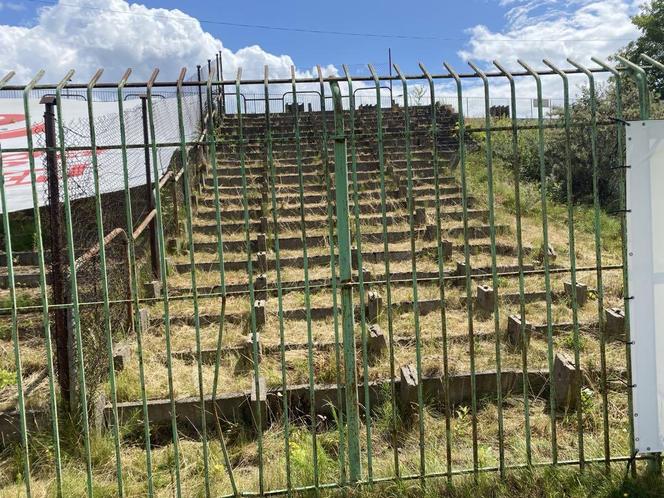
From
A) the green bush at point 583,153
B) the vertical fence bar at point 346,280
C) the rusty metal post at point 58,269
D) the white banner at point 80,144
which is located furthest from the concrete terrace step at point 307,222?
the vertical fence bar at point 346,280

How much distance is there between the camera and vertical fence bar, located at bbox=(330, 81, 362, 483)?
10.7 ft

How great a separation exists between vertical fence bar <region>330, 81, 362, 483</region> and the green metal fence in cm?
1

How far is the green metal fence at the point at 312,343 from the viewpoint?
3.21 meters

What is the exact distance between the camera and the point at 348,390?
3391mm

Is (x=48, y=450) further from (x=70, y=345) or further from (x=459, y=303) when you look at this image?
(x=459, y=303)

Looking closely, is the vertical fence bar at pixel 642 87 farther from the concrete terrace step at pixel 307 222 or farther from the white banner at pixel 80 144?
the concrete terrace step at pixel 307 222

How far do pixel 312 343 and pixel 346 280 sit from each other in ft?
4.64

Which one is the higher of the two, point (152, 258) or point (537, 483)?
point (152, 258)

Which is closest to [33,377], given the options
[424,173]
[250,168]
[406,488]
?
[406,488]

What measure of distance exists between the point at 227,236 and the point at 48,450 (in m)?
5.76

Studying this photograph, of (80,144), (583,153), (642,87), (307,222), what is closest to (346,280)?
(642,87)

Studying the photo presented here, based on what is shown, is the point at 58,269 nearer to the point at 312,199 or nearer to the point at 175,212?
the point at 175,212

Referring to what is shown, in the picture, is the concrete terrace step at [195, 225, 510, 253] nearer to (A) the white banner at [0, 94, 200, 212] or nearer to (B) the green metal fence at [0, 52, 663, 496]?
(B) the green metal fence at [0, 52, 663, 496]

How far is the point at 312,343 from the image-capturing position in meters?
4.63
